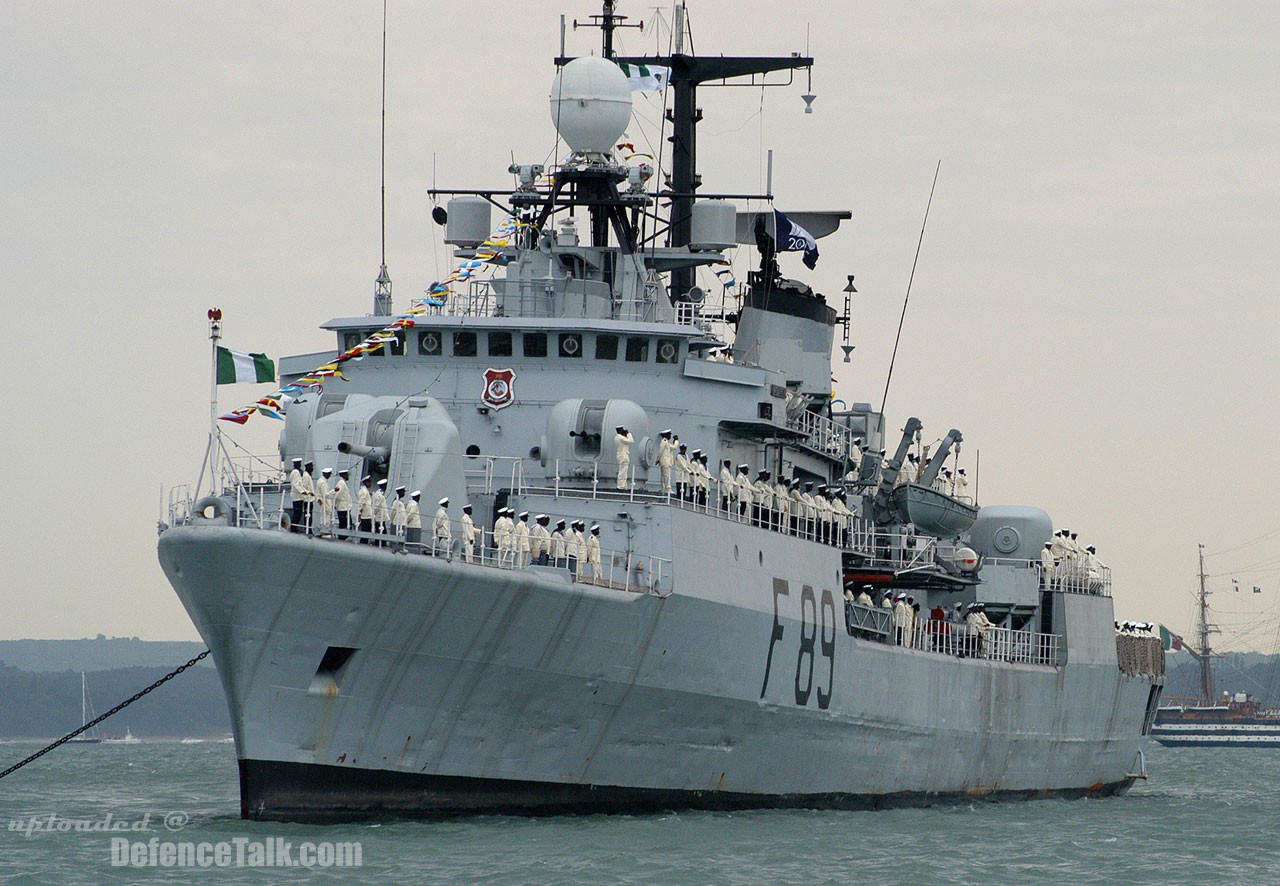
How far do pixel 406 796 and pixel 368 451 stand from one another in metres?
4.17

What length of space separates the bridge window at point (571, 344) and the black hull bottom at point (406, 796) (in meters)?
6.25

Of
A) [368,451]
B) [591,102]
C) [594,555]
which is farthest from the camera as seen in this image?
[591,102]

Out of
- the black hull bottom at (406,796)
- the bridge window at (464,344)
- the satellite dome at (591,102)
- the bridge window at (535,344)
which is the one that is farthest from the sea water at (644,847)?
the satellite dome at (591,102)

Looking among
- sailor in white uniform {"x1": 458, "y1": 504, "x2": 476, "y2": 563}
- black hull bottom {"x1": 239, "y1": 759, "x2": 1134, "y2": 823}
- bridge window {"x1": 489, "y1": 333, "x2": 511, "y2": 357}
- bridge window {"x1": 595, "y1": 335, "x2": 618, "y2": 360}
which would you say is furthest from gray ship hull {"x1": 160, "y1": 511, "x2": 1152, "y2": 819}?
bridge window {"x1": 489, "y1": 333, "x2": 511, "y2": 357}

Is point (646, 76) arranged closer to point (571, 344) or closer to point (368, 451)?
point (571, 344)

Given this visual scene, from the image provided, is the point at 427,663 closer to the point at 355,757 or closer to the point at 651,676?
the point at 355,757

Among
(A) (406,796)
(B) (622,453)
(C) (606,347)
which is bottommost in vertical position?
(A) (406,796)

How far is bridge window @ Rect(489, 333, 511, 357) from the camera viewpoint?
28516mm

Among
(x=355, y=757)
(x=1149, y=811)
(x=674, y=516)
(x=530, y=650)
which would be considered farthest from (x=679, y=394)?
(x=1149, y=811)

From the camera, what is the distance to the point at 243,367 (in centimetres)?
2425

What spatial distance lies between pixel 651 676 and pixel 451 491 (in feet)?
11.2

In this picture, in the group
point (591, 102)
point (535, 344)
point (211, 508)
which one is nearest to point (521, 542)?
point (211, 508)

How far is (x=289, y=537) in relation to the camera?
22000 mm

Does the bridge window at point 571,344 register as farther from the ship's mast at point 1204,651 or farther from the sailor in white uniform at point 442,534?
the ship's mast at point 1204,651
